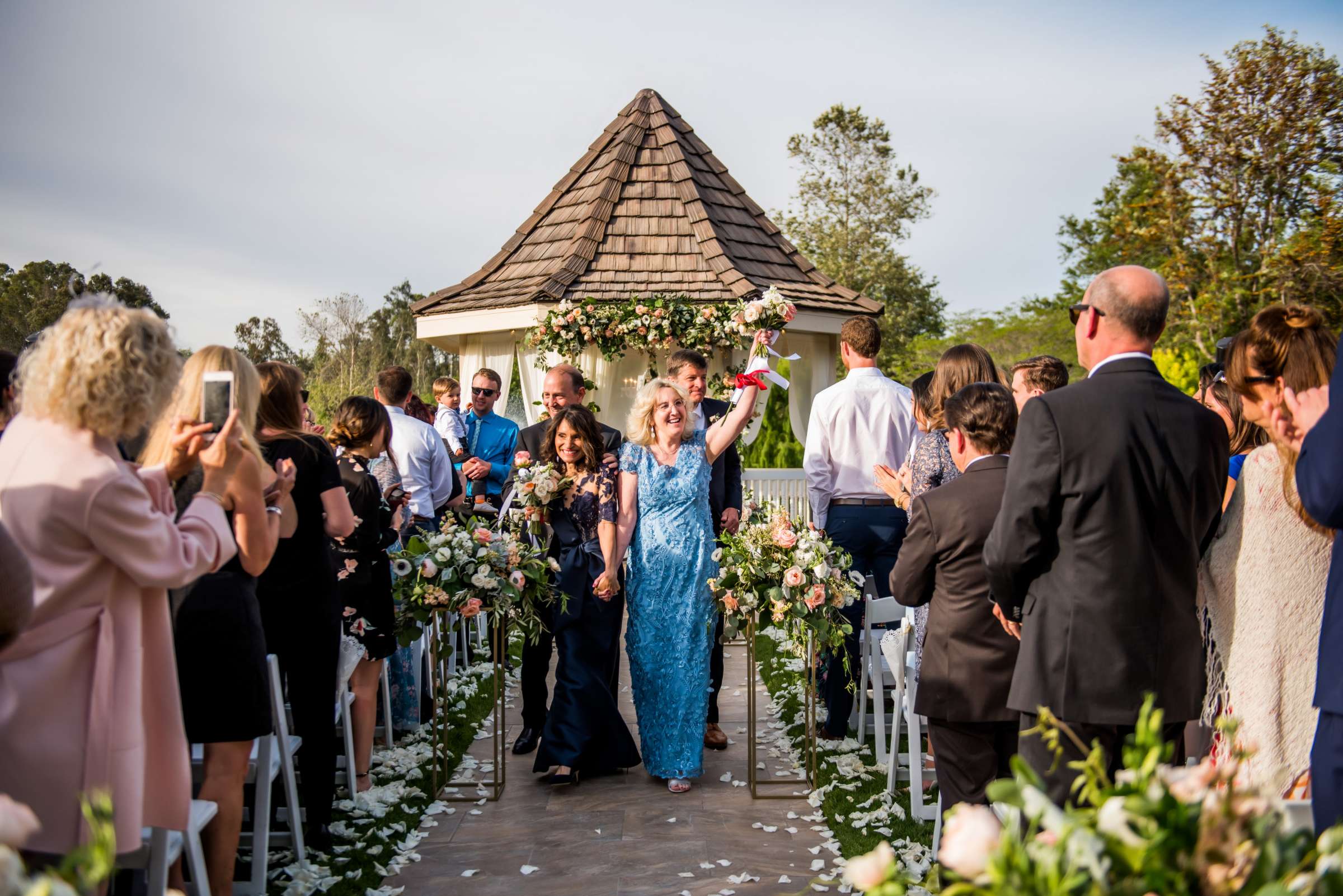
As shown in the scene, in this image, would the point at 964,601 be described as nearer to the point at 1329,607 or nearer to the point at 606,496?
the point at 1329,607

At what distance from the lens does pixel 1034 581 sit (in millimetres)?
3256

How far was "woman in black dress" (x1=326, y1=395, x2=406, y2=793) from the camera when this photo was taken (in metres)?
5.24

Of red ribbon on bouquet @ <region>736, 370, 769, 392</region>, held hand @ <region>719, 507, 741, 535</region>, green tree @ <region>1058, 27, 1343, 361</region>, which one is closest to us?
red ribbon on bouquet @ <region>736, 370, 769, 392</region>

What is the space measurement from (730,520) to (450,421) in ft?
11.8

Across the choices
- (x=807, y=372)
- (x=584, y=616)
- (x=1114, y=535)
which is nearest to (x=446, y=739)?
(x=584, y=616)

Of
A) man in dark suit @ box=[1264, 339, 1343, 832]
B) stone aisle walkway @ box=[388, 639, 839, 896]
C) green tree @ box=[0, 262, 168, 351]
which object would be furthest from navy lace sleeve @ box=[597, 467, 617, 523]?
green tree @ box=[0, 262, 168, 351]

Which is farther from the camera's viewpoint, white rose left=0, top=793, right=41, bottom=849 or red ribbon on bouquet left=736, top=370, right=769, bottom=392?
red ribbon on bouquet left=736, top=370, right=769, bottom=392

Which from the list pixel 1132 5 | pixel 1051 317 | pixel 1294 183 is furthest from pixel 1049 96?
pixel 1051 317

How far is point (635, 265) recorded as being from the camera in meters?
12.8

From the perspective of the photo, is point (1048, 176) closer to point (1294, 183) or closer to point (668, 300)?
point (1294, 183)

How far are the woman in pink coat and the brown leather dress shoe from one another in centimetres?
447

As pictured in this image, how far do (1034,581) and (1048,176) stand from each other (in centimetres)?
3204

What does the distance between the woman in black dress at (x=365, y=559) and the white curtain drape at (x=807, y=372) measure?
8.40 meters

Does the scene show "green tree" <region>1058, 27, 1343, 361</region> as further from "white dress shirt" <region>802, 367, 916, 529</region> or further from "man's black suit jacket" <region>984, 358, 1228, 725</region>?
"man's black suit jacket" <region>984, 358, 1228, 725</region>
